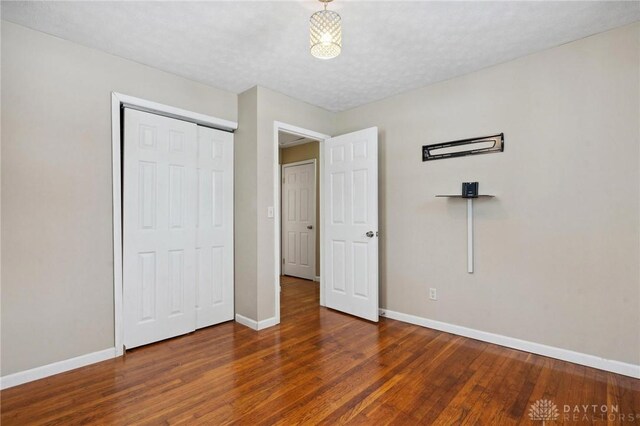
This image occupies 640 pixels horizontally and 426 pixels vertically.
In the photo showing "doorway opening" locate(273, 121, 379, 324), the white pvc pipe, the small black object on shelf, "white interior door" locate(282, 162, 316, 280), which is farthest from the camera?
"white interior door" locate(282, 162, 316, 280)

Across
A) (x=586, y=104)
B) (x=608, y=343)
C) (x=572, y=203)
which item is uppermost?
(x=586, y=104)

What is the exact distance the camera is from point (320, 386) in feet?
7.10

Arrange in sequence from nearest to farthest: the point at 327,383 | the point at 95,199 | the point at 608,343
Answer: the point at 327,383 < the point at 608,343 < the point at 95,199

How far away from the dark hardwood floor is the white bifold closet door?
324 millimetres

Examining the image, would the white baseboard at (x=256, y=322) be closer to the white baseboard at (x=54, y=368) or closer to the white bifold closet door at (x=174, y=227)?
the white bifold closet door at (x=174, y=227)

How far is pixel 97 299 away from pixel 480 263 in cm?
329

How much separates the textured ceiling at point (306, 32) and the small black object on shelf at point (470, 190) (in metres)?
1.07

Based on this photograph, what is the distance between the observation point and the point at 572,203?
2.49 meters

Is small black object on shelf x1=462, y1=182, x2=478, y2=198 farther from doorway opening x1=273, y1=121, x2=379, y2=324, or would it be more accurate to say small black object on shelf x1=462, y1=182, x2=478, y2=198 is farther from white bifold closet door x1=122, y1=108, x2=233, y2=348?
white bifold closet door x1=122, y1=108, x2=233, y2=348

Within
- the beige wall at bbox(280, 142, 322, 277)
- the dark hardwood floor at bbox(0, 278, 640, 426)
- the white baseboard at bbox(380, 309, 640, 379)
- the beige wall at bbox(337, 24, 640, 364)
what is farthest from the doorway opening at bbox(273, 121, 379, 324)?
the beige wall at bbox(280, 142, 322, 277)

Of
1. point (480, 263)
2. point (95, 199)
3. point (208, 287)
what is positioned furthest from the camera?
→ point (208, 287)

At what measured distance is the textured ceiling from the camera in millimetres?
2061

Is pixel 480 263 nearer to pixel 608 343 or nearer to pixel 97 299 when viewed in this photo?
pixel 608 343

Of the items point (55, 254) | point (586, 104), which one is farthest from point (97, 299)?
point (586, 104)
